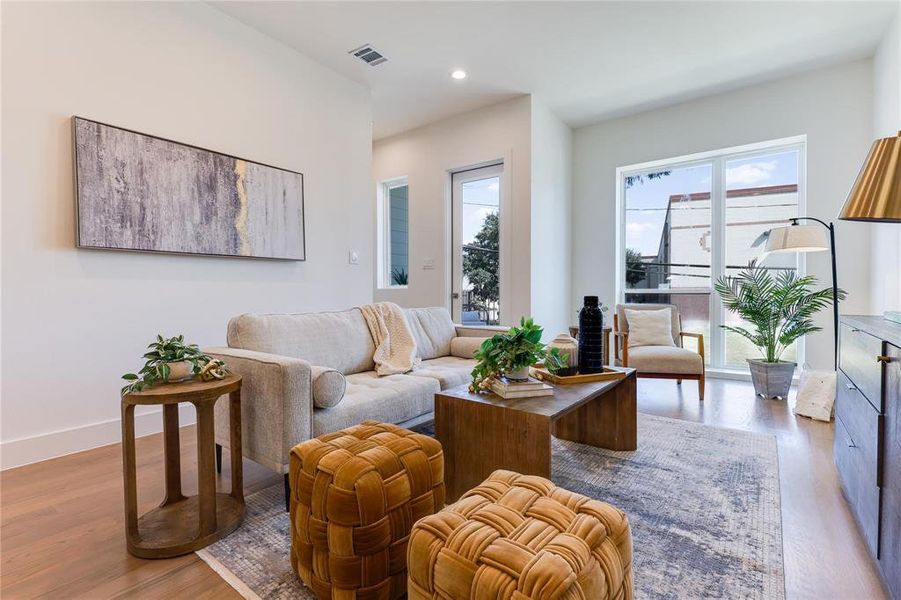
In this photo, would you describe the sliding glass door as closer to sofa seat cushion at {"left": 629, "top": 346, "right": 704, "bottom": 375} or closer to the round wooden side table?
sofa seat cushion at {"left": 629, "top": 346, "right": 704, "bottom": 375}

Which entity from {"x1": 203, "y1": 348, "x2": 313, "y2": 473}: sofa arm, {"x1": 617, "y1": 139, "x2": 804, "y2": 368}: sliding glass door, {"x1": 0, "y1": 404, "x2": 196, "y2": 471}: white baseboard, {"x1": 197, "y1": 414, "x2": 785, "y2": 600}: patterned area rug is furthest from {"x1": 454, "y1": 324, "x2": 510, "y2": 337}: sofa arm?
{"x1": 617, "y1": 139, "x2": 804, "y2": 368}: sliding glass door

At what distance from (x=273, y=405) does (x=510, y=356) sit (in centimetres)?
101

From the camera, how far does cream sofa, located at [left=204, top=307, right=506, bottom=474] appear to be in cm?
168

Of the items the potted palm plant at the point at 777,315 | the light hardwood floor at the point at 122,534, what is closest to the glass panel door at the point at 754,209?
the potted palm plant at the point at 777,315

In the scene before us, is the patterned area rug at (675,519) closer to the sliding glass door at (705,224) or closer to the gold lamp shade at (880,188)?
the gold lamp shade at (880,188)

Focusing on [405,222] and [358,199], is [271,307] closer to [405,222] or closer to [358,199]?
[358,199]

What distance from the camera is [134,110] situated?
2582 millimetres

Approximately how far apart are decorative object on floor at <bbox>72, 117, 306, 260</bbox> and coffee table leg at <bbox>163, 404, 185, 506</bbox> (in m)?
1.39

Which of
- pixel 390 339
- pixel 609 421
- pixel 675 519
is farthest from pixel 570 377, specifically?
pixel 390 339

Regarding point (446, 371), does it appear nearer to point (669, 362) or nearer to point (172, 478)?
point (172, 478)

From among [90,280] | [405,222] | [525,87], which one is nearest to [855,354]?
[525,87]

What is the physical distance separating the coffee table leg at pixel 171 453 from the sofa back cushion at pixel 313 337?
0.46 metres

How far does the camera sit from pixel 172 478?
5.65ft

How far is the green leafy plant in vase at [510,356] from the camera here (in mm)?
1841
